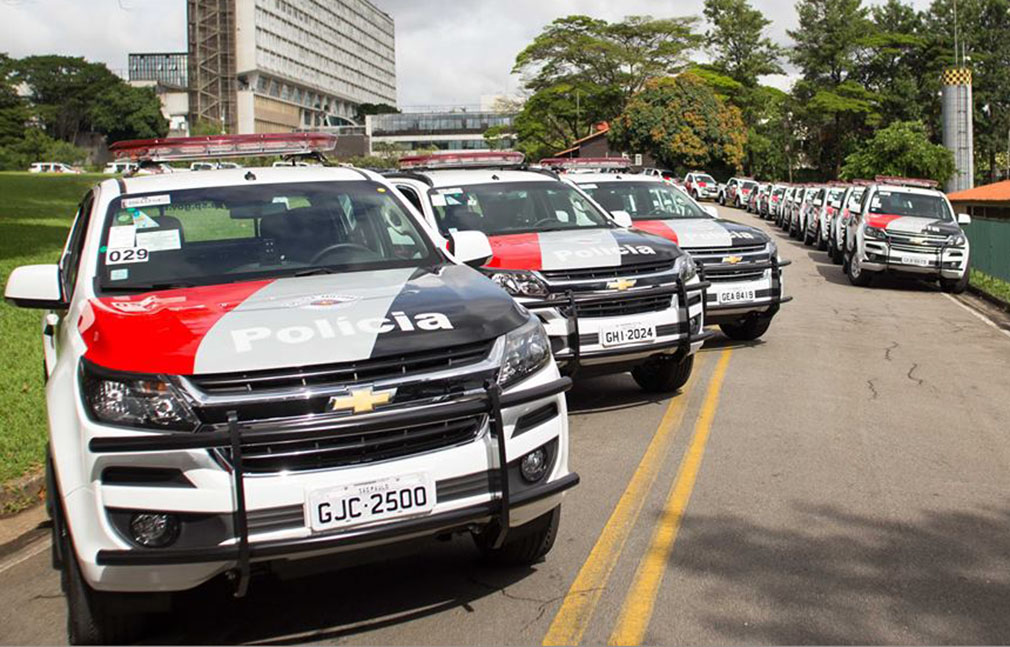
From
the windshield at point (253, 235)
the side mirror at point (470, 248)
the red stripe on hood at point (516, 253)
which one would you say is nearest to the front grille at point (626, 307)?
the red stripe on hood at point (516, 253)

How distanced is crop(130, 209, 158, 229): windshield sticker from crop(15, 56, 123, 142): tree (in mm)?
129603

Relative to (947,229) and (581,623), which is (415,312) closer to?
(581,623)

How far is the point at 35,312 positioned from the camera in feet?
40.8

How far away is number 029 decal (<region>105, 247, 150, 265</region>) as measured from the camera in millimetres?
5294

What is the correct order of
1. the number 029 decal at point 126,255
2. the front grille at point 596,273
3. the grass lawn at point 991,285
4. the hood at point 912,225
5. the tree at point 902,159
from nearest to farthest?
the number 029 decal at point 126,255 < the front grille at point 596,273 < the grass lawn at point 991,285 < the hood at point 912,225 < the tree at point 902,159

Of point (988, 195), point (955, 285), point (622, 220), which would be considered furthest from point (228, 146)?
point (988, 195)

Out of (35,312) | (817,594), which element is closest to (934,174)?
(35,312)

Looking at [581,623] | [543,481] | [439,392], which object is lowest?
[581,623]

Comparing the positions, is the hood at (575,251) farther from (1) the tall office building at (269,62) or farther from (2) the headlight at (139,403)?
(1) the tall office building at (269,62)

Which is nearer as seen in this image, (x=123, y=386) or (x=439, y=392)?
(x=123, y=386)

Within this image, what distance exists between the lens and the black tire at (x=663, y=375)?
902 cm

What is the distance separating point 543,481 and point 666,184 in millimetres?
9361

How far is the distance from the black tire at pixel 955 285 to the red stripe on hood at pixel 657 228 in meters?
9.43

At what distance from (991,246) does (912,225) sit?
7.93 ft
